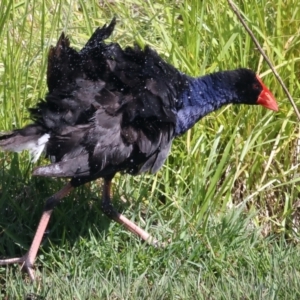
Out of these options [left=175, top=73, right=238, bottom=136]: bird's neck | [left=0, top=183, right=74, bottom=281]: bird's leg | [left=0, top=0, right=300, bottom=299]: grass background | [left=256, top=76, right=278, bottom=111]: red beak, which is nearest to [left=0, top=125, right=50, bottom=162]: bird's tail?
[left=0, top=183, right=74, bottom=281]: bird's leg

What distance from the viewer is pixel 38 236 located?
4.25 meters

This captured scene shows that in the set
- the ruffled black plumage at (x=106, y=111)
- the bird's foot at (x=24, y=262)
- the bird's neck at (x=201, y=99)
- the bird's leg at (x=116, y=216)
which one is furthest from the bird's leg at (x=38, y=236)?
the bird's neck at (x=201, y=99)

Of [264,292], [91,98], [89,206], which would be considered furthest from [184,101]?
[264,292]

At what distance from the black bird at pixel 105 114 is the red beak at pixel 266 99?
11.1 inches

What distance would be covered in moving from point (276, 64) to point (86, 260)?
69.2 inches

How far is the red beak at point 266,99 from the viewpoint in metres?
4.66

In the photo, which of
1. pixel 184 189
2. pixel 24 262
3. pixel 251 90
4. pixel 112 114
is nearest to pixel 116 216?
pixel 184 189

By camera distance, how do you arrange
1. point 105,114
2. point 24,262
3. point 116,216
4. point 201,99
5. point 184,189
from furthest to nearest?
1. point 184,189
2. point 116,216
3. point 201,99
4. point 24,262
5. point 105,114

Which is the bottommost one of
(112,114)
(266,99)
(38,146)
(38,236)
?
(38,236)

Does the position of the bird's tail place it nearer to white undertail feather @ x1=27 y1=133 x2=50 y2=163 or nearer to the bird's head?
white undertail feather @ x1=27 y1=133 x2=50 y2=163

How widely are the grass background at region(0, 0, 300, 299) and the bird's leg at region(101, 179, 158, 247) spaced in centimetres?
4

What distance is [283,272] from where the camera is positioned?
4055 millimetres

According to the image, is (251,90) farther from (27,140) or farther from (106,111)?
(27,140)

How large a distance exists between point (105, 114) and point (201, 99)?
2.10 feet
